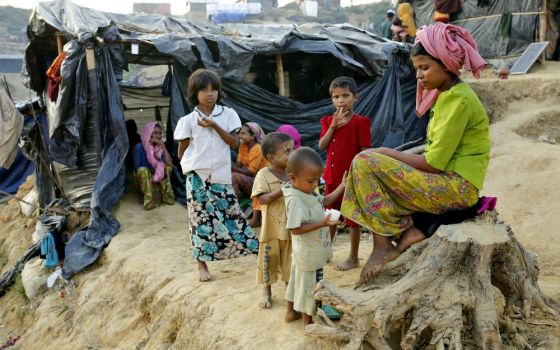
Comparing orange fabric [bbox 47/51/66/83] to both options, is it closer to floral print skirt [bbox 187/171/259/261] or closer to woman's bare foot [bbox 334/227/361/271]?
floral print skirt [bbox 187/171/259/261]

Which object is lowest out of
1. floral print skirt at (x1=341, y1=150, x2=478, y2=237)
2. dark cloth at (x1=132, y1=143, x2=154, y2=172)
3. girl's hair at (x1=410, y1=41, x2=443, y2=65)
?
dark cloth at (x1=132, y1=143, x2=154, y2=172)

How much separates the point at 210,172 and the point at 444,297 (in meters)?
2.04

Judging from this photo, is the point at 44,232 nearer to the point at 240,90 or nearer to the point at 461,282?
the point at 240,90

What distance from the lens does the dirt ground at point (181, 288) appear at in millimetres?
3238

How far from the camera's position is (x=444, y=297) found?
258 centimetres

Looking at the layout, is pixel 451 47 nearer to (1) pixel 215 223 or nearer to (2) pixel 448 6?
(1) pixel 215 223

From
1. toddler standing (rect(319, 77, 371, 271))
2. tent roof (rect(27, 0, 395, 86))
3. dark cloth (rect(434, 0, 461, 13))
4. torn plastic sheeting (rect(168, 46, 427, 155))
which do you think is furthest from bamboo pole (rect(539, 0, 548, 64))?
toddler standing (rect(319, 77, 371, 271))

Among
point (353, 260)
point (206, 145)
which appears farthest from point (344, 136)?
point (206, 145)

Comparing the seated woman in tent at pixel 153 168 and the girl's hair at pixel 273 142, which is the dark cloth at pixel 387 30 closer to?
the seated woman in tent at pixel 153 168

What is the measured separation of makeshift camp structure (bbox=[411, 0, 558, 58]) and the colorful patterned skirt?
9.21 meters

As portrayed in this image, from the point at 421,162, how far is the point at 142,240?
11.8 ft

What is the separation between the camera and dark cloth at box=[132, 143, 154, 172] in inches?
256

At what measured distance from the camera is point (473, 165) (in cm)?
275

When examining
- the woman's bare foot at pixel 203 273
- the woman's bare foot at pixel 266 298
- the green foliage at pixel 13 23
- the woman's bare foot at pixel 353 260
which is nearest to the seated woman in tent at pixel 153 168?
Answer: the woman's bare foot at pixel 203 273
